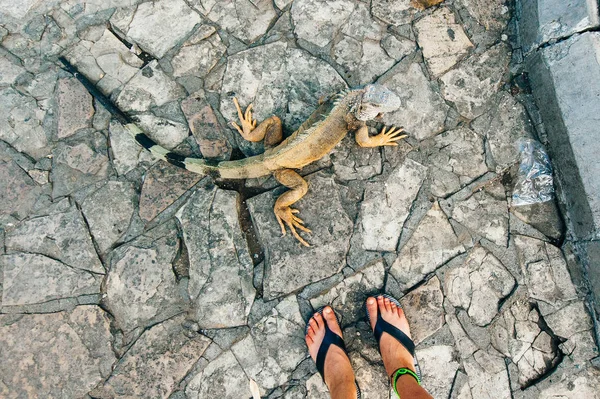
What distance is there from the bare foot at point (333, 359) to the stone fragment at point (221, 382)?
72 centimetres

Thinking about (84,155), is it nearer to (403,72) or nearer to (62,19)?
(62,19)

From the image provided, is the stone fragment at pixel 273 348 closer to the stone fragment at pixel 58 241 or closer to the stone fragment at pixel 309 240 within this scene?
the stone fragment at pixel 309 240

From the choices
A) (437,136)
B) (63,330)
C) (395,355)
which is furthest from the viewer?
(437,136)

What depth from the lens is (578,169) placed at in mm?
3814

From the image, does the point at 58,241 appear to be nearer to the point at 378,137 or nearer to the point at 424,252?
the point at 378,137

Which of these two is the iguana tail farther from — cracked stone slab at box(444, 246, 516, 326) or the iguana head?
cracked stone slab at box(444, 246, 516, 326)

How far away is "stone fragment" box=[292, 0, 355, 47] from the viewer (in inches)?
168

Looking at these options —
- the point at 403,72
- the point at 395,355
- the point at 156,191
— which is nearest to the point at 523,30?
the point at 403,72

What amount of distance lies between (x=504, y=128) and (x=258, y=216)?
2.69 meters

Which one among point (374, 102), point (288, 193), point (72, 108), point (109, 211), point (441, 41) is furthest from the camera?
point (441, 41)

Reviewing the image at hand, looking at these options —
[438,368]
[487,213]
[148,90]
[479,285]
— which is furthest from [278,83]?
[438,368]

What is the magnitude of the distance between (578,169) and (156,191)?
408 centimetres

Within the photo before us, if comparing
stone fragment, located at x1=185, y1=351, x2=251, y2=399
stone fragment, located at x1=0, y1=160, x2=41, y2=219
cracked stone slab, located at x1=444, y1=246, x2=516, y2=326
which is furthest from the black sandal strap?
stone fragment, located at x1=0, y1=160, x2=41, y2=219

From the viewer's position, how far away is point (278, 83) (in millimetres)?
4215
